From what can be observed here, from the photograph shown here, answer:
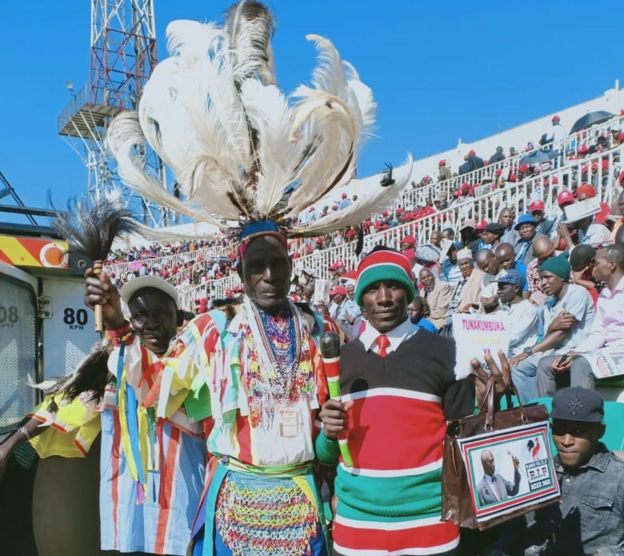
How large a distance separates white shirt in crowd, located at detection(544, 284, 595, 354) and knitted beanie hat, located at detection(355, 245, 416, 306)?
10.8ft

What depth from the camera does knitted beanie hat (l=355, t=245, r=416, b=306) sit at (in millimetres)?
2561

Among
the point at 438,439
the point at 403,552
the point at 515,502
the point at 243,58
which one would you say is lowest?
the point at 403,552

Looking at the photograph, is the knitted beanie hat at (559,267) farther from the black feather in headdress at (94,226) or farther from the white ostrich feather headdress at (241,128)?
the black feather in headdress at (94,226)

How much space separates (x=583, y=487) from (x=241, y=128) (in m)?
2.09

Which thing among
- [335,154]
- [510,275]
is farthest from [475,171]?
[335,154]

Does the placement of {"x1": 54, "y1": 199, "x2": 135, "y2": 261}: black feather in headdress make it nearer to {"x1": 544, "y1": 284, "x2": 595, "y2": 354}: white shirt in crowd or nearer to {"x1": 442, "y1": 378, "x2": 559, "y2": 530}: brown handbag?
{"x1": 442, "y1": 378, "x2": 559, "y2": 530}: brown handbag

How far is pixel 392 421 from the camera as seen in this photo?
245 cm

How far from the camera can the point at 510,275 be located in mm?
6438

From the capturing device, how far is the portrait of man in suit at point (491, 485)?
231cm

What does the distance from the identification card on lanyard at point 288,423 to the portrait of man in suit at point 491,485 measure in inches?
28.5

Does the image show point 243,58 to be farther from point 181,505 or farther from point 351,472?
point 181,505

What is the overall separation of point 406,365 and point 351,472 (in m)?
0.45

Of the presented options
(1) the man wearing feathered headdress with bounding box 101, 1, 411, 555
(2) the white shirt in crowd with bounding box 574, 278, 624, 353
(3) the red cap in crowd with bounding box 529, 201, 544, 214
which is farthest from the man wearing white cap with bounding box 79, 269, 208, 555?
(3) the red cap in crowd with bounding box 529, 201, 544, 214

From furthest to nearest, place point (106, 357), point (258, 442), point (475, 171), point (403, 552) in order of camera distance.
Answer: point (475, 171) < point (106, 357) < point (258, 442) < point (403, 552)
